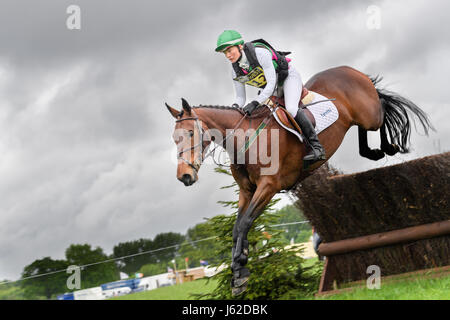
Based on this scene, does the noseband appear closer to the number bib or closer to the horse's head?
the horse's head

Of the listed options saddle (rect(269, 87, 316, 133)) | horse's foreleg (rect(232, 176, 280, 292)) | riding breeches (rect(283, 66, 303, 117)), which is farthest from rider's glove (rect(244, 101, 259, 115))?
horse's foreleg (rect(232, 176, 280, 292))

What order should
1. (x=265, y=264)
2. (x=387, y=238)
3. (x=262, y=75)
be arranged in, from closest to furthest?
(x=262, y=75) → (x=387, y=238) → (x=265, y=264)

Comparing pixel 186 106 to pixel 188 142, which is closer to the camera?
pixel 188 142

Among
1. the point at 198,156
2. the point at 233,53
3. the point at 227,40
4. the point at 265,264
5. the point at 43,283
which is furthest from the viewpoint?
the point at 43,283

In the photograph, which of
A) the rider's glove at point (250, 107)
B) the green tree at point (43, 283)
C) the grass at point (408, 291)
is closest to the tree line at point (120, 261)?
the green tree at point (43, 283)

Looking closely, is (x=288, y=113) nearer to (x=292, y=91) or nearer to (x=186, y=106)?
(x=292, y=91)

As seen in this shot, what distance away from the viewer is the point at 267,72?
5.01 metres

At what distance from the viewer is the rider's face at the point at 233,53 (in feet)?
16.3

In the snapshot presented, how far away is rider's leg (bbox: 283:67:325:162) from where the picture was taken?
16.7 feet

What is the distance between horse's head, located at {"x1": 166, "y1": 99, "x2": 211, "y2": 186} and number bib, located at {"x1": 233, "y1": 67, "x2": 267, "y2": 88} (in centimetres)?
75

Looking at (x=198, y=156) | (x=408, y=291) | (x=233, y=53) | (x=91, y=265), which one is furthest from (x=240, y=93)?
(x=91, y=265)

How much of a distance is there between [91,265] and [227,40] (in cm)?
758
